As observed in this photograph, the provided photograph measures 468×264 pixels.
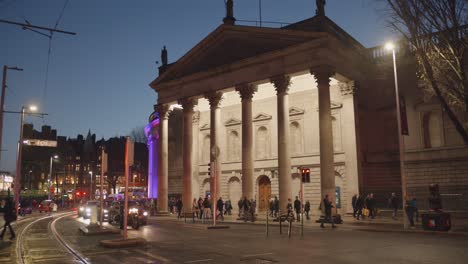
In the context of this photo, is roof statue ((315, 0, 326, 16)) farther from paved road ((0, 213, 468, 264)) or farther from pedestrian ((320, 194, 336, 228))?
paved road ((0, 213, 468, 264))

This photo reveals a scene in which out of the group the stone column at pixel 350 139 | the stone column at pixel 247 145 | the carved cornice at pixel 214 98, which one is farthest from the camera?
the carved cornice at pixel 214 98

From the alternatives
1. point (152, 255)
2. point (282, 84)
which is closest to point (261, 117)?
point (282, 84)

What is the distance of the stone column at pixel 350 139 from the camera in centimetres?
3362

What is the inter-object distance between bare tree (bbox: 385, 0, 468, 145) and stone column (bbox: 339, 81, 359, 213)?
515 inches

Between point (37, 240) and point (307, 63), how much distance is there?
2152 centimetres

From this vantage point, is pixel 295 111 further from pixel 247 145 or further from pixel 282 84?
pixel 247 145

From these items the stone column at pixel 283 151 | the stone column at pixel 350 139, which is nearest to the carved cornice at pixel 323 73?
the stone column at pixel 283 151

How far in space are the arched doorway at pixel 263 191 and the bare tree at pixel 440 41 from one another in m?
22.1

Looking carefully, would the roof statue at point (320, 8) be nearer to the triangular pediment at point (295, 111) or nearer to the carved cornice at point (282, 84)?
the carved cornice at point (282, 84)

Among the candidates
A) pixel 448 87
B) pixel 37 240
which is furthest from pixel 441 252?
pixel 37 240

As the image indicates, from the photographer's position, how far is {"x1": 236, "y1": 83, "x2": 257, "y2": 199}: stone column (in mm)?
32812

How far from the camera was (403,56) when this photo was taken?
33.5 meters

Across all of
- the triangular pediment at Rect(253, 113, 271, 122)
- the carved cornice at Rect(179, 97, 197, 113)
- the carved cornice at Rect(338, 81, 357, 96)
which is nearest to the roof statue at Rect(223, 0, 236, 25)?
the carved cornice at Rect(179, 97, 197, 113)

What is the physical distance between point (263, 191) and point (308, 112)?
352 inches
